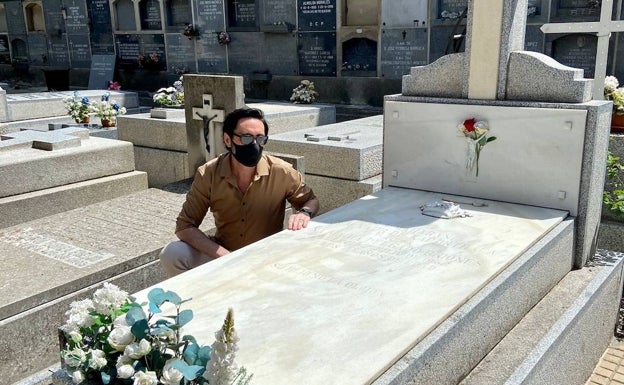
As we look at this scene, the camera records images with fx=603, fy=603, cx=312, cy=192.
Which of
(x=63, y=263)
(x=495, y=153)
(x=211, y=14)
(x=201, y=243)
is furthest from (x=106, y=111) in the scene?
(x=495, y=153)

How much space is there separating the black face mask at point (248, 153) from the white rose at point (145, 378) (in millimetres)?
1751

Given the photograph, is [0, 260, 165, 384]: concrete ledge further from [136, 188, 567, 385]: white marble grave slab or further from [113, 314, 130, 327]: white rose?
[113, 314, 130, 327]: white rose

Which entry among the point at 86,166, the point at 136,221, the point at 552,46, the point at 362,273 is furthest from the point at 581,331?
the point at 552,46

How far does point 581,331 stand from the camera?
122 inches

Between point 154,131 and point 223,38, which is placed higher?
point 223,38

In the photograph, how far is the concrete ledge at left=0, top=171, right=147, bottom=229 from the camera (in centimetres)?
490

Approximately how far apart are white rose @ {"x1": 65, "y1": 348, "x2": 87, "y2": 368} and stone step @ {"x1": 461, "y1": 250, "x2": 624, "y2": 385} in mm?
1429

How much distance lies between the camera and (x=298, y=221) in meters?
3.31

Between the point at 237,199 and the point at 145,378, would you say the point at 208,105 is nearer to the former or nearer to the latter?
the point at 237,199

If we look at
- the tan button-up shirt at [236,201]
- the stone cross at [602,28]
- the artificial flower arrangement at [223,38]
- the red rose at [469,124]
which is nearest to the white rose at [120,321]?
the tan button-up shirt at [236,201]

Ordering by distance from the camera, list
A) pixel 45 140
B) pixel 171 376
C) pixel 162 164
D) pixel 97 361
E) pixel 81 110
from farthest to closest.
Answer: pixel 81 110 → pixel 162 164 → pixel 45 140 → pixel 97 361 → pixel 171 376

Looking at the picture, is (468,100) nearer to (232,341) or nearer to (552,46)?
(232,341)

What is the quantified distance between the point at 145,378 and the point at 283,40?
963 cm

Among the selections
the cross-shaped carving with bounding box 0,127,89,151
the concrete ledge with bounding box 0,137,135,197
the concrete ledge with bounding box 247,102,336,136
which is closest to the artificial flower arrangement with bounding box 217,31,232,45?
the concrete ledge with bounding box 247,102,336,136
